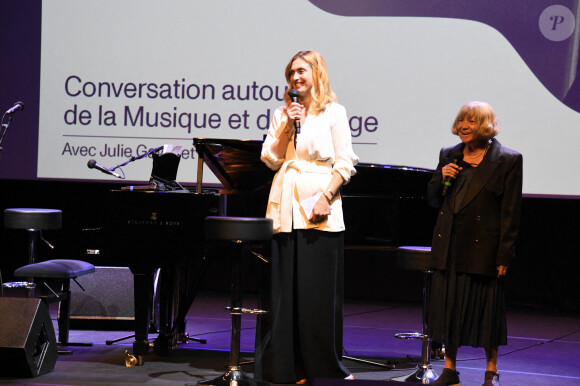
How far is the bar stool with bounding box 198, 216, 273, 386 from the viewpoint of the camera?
380cm

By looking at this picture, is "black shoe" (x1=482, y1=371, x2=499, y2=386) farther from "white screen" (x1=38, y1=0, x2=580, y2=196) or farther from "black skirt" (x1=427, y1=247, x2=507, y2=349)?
"white screen" (x1=38, y1=0, x2=580, y2=196)

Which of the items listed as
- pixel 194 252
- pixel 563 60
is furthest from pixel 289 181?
pixel 563 60

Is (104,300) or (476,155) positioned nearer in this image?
(476,155)

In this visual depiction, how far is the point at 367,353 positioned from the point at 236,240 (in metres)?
1.70

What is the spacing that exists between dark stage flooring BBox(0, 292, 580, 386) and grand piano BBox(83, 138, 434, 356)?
0.79 feet

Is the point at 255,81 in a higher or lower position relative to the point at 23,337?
higher

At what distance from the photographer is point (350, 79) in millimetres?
6328

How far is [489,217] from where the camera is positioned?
381cm

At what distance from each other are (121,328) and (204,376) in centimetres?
139

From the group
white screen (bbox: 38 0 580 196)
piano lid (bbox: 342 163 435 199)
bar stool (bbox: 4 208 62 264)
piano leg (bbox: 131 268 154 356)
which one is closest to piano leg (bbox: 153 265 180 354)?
piano leg (bbox: 131 268 154 356)

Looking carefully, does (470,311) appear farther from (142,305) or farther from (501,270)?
(142,305)

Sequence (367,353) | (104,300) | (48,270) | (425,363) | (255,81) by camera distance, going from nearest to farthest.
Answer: (425,363) < (48,270) < (367,353) < (104,300) < (255,81)

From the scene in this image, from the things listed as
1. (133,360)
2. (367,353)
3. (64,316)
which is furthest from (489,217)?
(64,316)

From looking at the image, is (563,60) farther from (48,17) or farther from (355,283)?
(48,17)
